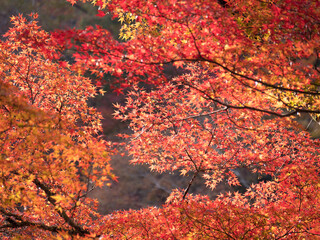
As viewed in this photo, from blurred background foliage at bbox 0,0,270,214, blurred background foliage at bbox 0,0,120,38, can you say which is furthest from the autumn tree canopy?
blurred background foliage at bbox 0,0,120,38

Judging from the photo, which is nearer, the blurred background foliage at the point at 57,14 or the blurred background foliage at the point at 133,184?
the blurred background foliage at the point at 133,184

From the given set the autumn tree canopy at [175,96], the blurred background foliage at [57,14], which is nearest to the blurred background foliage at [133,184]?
the blurred background foliage at [57,14]

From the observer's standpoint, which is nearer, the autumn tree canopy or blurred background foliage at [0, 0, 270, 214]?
the autumn tree canopy

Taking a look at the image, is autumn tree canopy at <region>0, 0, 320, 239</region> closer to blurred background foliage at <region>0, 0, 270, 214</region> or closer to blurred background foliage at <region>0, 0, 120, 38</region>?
blurred background foliage at <region>0, 0, 270, 214</region>

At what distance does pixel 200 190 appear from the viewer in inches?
557

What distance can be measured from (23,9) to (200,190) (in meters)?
17.4

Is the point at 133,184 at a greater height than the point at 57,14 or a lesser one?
lesser

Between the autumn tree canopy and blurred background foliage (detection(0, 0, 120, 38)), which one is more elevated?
blurred background foliage (detection(0, 0, 120, 38))

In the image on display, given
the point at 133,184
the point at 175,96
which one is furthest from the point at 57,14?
the point at 175,96

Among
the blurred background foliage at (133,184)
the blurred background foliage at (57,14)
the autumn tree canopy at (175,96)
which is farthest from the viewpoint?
the blurred background foliage at (57,14)

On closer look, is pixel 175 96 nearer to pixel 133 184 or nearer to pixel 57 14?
pixel 133 184

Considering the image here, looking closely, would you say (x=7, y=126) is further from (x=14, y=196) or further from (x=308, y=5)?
(x=308, y=5)

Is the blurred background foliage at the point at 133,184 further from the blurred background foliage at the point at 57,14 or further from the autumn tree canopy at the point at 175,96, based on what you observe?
the autumn tree canopy at the point at 175,96

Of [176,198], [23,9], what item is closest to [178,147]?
[176,198]
